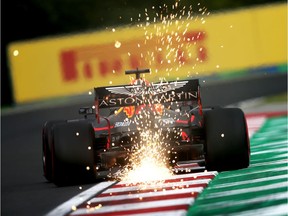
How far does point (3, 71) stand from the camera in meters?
42.3

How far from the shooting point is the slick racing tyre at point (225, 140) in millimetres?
11969

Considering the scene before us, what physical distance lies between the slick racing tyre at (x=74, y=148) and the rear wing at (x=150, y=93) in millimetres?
476

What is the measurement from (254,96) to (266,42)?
4.31 m

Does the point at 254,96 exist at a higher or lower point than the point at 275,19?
lower

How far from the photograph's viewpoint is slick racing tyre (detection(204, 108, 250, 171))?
1197 cm

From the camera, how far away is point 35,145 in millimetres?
22219

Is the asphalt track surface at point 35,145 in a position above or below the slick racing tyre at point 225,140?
below

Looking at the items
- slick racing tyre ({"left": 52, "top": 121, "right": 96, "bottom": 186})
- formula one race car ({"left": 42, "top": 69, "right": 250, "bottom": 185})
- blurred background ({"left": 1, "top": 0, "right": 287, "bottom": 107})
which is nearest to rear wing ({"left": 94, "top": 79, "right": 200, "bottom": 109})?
formula one race car ({"left": 42, "top": 69, "right": 250, "bottom": 185})

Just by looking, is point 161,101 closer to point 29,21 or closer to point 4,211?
point 4,211

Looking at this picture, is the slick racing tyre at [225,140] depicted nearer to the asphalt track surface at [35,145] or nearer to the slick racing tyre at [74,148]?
the slick racing tyre at [74,148]

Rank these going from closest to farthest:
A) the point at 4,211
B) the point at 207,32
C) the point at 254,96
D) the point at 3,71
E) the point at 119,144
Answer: the point at 4,211 < the point at 119,144 < the point at 254,96 < the point at 207,32 < the point at 3,71

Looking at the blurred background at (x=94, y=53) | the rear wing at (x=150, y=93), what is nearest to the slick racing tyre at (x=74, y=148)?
the rear wing at (x=150, y=93)

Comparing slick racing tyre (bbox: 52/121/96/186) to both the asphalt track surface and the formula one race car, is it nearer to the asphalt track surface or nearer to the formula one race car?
the formula one race car

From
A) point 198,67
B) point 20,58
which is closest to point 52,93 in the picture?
point 20,58
